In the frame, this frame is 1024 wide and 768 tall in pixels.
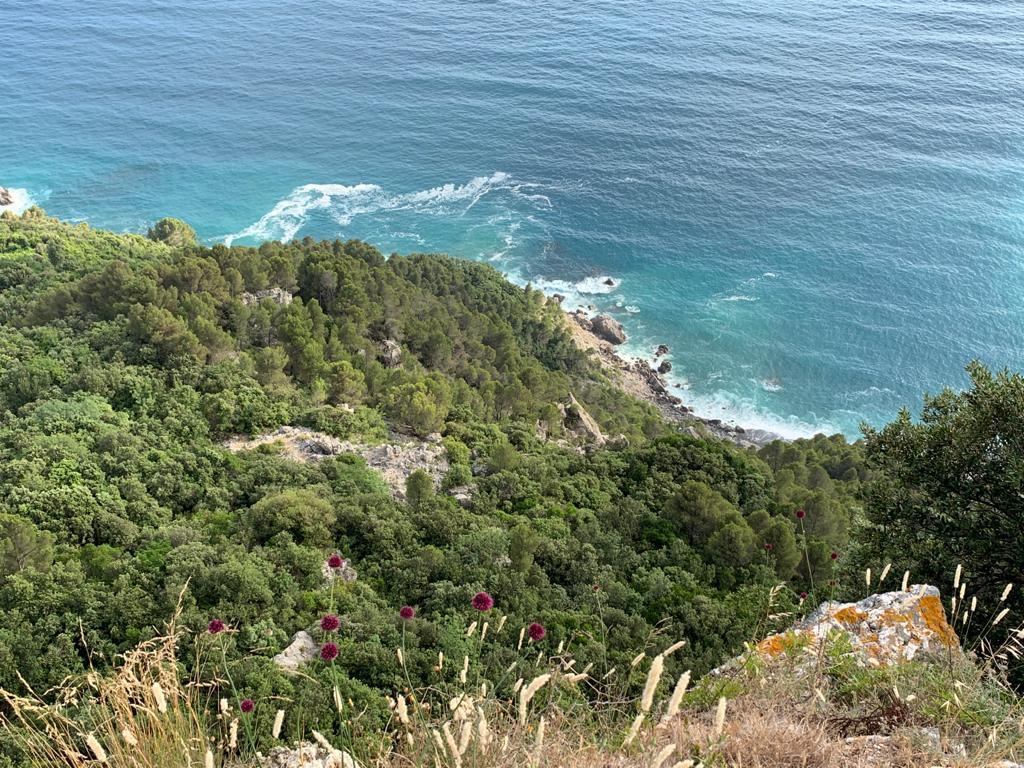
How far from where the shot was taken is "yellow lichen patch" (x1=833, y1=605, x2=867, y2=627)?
42.0 ft

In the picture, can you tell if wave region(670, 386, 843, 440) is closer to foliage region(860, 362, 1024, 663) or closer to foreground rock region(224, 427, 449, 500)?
foreground rock region(224, 427, 449, 500)

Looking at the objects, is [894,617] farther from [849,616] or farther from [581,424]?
[581,424]

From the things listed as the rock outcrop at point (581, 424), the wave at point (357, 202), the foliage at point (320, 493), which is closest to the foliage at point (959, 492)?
the foliage at point (320, 493)

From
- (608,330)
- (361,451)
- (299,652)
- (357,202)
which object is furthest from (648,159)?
(299,652)

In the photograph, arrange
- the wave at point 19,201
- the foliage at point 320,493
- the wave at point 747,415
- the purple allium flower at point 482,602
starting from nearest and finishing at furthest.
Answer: the purple allium flower at point 482,602 → the foliage at point 320,493 → the wave at point 747,415 → the wave at point 19,201

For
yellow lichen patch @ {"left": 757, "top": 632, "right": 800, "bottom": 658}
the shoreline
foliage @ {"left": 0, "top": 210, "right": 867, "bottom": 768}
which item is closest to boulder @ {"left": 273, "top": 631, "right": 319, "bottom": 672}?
foliage @ {"left": 0, "top": 210, "right": 867, "bottom": 768}

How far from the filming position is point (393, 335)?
47.2 metres

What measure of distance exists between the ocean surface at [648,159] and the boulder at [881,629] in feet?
187

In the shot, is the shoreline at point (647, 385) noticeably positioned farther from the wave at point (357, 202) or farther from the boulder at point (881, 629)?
the boulder at point (881, 629)

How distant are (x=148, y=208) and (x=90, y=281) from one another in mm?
55803

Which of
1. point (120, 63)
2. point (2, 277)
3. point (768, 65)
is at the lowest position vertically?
point (2, 277)

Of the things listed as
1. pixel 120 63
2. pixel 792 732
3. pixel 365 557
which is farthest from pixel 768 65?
pixel 792 732

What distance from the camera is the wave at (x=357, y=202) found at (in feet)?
291

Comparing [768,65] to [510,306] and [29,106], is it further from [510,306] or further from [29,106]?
[29,106]
